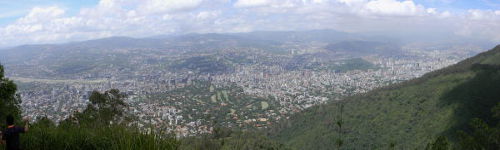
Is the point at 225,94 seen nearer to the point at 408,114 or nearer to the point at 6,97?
the point at 408,114

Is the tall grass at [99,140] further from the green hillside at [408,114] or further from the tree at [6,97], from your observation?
the green hillside at [408,114]

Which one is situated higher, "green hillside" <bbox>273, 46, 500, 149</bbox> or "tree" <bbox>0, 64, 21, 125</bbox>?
"tree" <bbox>0, 64, 21, 125</bbox>

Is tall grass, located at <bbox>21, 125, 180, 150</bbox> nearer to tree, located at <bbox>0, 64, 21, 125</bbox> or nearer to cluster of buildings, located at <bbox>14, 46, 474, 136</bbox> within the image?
tree, located at <bbox>0, 64, 21, 125</bbox>

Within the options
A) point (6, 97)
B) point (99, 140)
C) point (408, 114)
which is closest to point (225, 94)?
point (408, 114)

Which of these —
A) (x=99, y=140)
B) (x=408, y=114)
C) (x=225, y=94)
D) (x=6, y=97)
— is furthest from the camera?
(x=225, y=94)

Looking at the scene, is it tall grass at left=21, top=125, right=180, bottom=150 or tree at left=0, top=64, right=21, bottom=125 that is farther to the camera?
tree at left=0, top=64, right=21, bottom=125

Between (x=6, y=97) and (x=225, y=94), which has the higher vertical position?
(x=6, y=97)

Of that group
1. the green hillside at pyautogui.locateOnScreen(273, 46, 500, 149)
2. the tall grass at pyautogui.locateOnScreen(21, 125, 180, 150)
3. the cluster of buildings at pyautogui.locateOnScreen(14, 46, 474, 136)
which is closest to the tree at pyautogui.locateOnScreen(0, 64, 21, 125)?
the tall grass at pyautogui.locateOnScreen(21, 125, 180, 150)

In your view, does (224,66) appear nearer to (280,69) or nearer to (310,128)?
(280,69)

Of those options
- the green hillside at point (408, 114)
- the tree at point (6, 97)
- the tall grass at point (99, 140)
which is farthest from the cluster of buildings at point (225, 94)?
the tall grass at point (99, 140)
